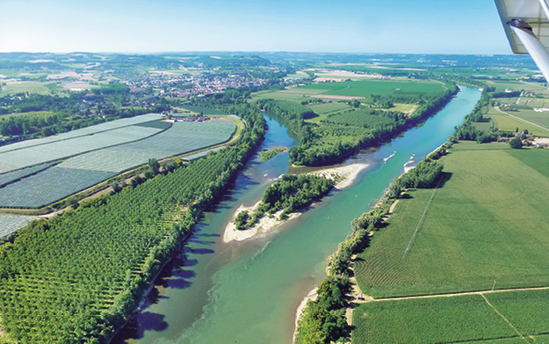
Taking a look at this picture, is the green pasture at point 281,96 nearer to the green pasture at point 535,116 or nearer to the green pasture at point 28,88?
the green pasture at point 535,116

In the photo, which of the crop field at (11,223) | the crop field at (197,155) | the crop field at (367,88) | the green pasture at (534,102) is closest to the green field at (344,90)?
the crop field at (367,88)

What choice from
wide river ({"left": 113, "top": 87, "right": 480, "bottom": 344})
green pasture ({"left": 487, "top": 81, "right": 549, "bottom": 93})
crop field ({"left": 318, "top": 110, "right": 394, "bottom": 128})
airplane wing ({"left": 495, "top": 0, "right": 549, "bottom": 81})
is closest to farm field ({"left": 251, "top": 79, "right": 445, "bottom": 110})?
crop field ({"left": 318, "top": 110, "right": 394, "bottom": 128})

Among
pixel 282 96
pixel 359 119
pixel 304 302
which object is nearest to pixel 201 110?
pixel 282 96

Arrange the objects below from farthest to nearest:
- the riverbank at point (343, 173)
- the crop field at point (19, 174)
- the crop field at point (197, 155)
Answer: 1. the crop field at point (197, 155)
2. the riverbank at point (343, 173)
3. the crop field at point (19, 174)

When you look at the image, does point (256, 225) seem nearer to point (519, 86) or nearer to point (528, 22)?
point (528, 22)

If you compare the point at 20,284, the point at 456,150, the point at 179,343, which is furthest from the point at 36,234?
the point at 456,150

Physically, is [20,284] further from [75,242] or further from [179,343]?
[179,343]
